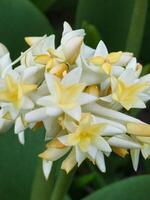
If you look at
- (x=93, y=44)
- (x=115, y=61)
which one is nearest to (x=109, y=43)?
(x=93, y=44)

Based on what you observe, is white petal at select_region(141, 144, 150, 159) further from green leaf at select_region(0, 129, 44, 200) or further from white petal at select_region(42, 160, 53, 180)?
green leaf at select_region(0, 129, 44, 200)

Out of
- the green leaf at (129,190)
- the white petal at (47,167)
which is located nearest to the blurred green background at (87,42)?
the green leaf at (129,190)

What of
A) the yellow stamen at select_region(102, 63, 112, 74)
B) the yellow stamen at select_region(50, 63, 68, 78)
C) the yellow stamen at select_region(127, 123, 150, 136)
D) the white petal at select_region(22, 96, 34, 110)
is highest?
the yellow stamen at select_region(50, 63, 68, 78)

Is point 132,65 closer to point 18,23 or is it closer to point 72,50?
point 72,50

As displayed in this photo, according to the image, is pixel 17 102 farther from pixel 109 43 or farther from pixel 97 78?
pixel 109 43

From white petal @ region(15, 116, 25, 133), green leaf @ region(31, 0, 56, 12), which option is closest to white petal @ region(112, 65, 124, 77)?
white petal @ region(15, 116, 25, 133)

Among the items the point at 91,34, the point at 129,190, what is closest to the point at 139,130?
the point at 129,190
